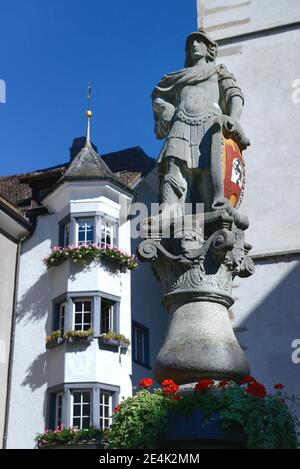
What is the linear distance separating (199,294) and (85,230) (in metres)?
13.5

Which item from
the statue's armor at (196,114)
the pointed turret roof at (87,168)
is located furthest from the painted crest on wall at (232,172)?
the pointed turret roof at (87,168)

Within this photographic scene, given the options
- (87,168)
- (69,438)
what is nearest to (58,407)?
(69,438)

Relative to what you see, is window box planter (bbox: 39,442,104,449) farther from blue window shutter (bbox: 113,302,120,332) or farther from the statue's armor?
the statue's armor

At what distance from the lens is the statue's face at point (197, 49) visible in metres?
7.31

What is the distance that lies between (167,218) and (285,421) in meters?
2.18

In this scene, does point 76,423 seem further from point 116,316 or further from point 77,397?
point 116,316

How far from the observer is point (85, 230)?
19391 millimetres

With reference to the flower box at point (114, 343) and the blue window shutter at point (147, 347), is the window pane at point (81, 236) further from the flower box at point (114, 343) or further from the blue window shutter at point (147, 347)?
the blue window shutter at point (147, 347)

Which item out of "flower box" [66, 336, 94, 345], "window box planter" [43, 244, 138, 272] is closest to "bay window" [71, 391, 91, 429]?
"flower box" [66, 336, 94, 345]

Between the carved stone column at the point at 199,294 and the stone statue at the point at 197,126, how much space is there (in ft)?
1.10

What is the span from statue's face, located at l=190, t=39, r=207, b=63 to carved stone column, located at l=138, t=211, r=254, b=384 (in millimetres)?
1895

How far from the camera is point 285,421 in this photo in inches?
198
